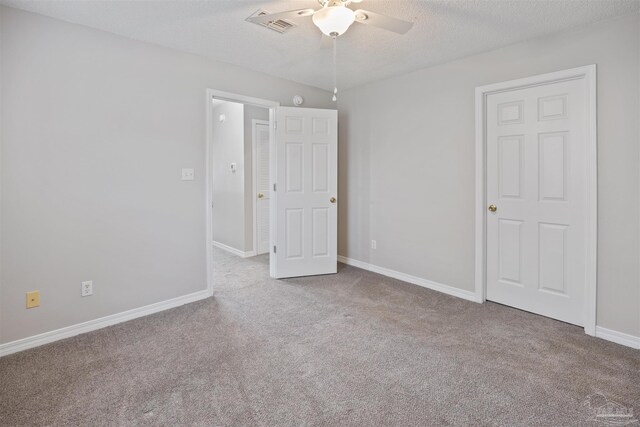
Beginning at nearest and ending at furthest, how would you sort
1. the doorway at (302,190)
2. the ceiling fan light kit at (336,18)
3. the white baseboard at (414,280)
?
the ceiling fan light kit at (336,18) → the white baseboard at (414,280) → the doorway at (302,190)

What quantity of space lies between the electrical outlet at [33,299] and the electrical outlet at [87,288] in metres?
0.26

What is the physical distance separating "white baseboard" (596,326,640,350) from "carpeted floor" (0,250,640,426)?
0.27 ft

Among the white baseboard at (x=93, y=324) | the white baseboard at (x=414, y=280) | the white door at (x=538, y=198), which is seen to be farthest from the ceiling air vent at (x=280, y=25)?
the white baseboard at (x=414, y=280)

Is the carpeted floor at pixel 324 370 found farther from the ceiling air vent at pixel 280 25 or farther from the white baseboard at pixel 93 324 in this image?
the ceiling air vent at pixel 280 25

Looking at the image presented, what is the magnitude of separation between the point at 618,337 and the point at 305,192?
3033 millimetres

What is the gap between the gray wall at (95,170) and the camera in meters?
2.30

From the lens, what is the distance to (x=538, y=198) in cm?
283

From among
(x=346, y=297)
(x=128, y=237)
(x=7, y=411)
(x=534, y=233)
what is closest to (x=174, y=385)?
(x=7, y=411)

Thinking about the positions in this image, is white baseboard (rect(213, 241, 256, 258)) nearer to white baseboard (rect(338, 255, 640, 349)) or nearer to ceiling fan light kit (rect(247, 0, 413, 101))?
white baseboard (rect(338, 255, 640, 349))

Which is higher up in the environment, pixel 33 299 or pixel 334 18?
pixel 334 18

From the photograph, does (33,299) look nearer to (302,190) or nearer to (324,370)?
(324,370)

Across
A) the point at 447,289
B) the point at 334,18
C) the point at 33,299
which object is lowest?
the point at 447,289

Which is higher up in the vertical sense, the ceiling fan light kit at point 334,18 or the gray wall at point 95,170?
the ceiling fan light kit at point 334,18

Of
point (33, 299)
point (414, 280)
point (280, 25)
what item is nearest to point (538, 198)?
point (414, 280)
